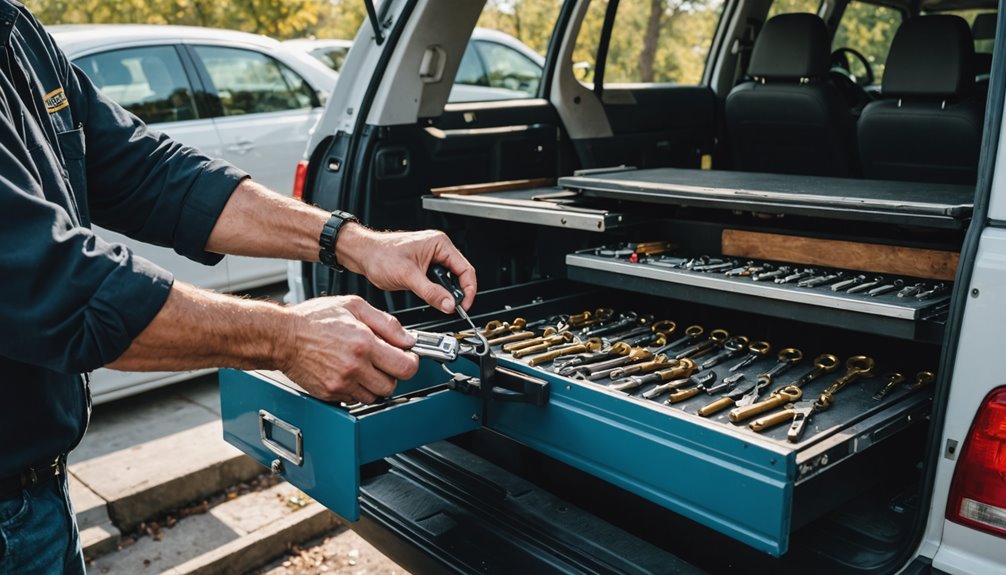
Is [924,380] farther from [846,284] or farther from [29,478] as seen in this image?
[29,478]

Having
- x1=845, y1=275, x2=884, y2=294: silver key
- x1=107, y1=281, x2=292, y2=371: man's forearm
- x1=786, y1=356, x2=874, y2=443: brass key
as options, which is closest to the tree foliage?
x1=845, y1=275, x2=884, y2=294: silver key

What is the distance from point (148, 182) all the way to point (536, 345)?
1.00 metres

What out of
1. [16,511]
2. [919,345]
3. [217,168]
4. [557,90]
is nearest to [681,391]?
[919,345]

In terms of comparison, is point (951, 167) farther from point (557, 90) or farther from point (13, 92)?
point (13, 92)

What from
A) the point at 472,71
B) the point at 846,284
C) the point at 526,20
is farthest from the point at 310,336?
the point at 526,20

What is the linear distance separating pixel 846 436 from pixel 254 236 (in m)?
1.36

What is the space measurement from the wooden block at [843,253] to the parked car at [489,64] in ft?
20.6

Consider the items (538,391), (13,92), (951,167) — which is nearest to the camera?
(13,92)

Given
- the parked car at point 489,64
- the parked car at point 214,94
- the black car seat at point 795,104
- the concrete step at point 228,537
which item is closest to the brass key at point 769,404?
the concrete step at point 228,537

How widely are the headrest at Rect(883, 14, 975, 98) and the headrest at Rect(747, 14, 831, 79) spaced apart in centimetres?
32

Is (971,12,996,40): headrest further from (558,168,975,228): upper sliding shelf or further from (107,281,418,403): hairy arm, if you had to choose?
(107,281,418,403): hairy arm

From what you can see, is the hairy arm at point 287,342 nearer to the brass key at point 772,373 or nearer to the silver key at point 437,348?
the silver key at point 437,348

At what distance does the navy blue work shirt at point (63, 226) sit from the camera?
1.30 meters

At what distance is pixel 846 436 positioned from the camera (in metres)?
1.61
